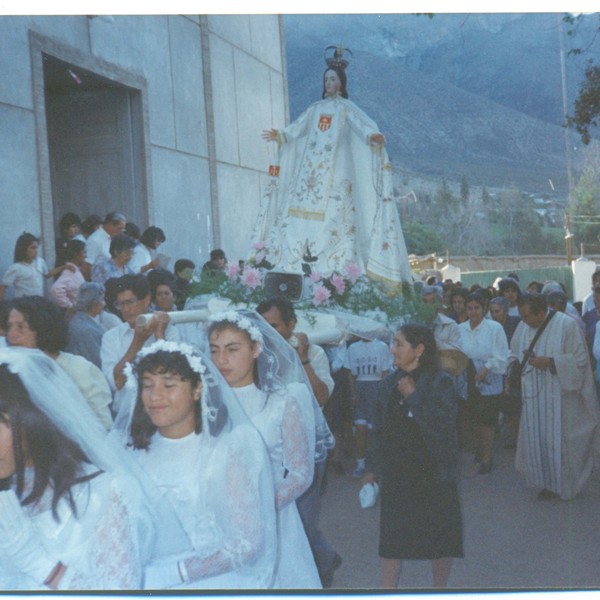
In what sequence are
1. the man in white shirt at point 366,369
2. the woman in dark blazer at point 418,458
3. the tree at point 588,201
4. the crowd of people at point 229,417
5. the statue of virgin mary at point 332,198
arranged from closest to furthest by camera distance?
the crowd of people at point 229,417, the woman in dark blazer at point 418,458, the tree at point 588,201, the statue of virgin mary at point 332,198, the man in white shirt at point 366,369

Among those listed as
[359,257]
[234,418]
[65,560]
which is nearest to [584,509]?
[359,257]

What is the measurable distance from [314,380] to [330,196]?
1.90 meters

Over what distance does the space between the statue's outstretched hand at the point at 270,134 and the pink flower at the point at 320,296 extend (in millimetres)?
1093

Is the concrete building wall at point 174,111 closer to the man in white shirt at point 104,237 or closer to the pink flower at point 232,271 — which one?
the man in white shirt at point 104,237

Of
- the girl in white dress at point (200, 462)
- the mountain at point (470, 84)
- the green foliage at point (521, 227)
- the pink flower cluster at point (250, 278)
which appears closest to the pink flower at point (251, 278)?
the pink flower cluster at point (250, 278)

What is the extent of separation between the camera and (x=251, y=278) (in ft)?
17.0

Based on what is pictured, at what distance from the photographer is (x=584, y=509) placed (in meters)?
5.31

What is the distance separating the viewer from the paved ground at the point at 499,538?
421 centimetres

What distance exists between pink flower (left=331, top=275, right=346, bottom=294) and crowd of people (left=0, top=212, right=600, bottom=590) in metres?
0.38

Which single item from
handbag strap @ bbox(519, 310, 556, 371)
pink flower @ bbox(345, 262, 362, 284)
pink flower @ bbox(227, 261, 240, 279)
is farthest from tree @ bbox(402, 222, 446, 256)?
pink flower @ bbox(227, 261, 240, 279)

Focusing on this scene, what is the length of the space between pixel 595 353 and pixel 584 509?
2.96ft

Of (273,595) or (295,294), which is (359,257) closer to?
(295,294)

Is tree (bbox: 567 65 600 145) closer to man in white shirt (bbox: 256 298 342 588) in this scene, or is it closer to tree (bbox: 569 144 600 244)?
tree (bbox: 569 144 600 244)

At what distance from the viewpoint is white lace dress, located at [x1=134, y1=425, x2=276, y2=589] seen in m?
2.79
